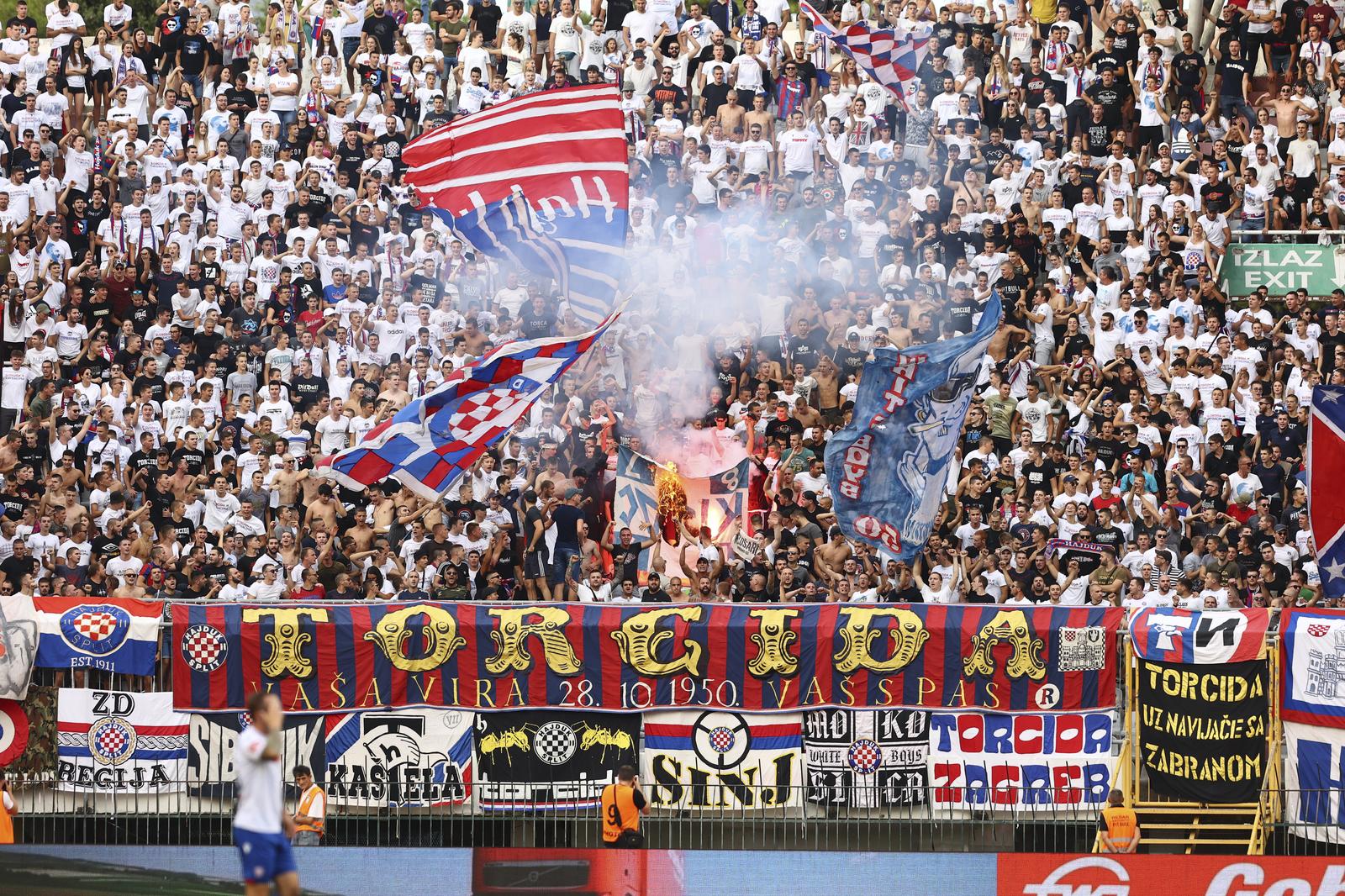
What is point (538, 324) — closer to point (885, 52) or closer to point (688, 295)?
point (688, 295)

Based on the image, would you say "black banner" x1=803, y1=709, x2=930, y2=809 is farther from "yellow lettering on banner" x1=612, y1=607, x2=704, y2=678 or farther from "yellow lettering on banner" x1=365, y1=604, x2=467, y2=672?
"yellow lettering on banner" x1=365, y1=604, x2=467, y2=672

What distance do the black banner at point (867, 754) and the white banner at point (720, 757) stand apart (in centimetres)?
16

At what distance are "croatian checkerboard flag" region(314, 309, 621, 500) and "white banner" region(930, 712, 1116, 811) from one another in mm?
4388

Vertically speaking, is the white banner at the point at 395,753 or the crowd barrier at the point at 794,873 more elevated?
the white banner at the point at 395,753

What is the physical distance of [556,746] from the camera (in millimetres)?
17719

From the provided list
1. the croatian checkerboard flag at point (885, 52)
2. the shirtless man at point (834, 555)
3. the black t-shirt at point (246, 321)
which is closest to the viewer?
the shirtless man at point (834, 555)

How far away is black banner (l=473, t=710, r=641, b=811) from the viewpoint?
17.7 metres

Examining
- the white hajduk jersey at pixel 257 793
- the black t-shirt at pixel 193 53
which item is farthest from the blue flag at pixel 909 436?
the black t-shirt at pixel 193 53

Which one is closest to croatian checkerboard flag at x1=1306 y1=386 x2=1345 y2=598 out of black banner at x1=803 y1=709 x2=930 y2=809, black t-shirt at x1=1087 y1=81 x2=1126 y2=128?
black banner at x1=803 y1=709 x2=930 y2=809

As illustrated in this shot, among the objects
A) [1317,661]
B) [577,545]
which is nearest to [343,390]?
[577,545]

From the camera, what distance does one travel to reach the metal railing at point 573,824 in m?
17.0

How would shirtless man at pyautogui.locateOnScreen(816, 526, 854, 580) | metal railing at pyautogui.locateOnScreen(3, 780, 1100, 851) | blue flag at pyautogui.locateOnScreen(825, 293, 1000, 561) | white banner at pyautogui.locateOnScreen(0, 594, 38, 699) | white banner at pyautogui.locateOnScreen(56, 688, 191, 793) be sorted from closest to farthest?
metal railing at pyautogui.locateOnScreen(3, 780, 1100, 851), white banner at pyautogui.locateOnScreen(56, 688, 191, 793), white banner at pyautogui.locateOnScreen(0, 594, 38, 699), blue flag at pyautogui.locateOnScreen(825, 293, 1000, 561), shirtless man at pyautogui.locateOnScreen(816, 526, 854, 580)

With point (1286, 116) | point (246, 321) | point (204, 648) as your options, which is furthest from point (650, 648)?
point (1286, 116)

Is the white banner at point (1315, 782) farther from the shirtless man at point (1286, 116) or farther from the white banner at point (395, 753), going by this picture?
the shirtless man at point (1286, 116)
